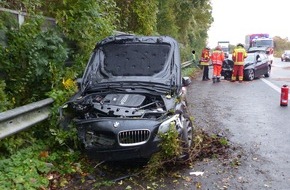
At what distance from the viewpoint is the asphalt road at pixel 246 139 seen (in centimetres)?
433

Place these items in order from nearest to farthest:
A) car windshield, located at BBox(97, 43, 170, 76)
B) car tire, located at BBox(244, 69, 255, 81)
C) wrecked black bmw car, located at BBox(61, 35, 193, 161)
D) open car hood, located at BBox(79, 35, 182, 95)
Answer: wrecked black bmw car, located at BBox(61, 35, 193, 161) < open car hood, located at BBox(79, 35, 182, 95) < car windshield, located at BBox(97, 43, 170, 76) < car tire, located at BBox(244, 69, 255, 81)

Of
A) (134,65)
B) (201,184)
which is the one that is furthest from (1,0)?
(201,184)

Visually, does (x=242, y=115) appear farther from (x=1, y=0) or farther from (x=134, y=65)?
(x=1, y=0)

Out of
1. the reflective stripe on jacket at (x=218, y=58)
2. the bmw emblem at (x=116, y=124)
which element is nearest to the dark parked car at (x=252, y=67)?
the reflective stripe on jacket at (x=218, y=58)

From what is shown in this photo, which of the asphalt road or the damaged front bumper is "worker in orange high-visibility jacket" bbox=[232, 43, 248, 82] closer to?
the asphalt road

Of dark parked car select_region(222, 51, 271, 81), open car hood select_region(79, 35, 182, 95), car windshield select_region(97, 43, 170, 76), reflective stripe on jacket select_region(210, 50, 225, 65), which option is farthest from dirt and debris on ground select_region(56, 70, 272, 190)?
dark parked car select_region(222, 51, 271, 81)

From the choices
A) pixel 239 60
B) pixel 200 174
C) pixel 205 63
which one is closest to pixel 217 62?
pixel 239 60

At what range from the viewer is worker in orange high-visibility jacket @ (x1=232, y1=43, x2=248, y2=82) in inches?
634

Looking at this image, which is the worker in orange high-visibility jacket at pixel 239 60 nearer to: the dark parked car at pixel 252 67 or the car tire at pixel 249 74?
the car tire at pixel 249 74

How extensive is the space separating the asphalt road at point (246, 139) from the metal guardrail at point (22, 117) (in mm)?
2167

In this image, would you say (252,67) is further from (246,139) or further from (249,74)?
(246,139)

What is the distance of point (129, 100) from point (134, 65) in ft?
3.65

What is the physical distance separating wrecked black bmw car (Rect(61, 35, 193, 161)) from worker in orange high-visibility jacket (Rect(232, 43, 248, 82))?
10745 mm

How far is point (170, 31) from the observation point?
64.2ft
